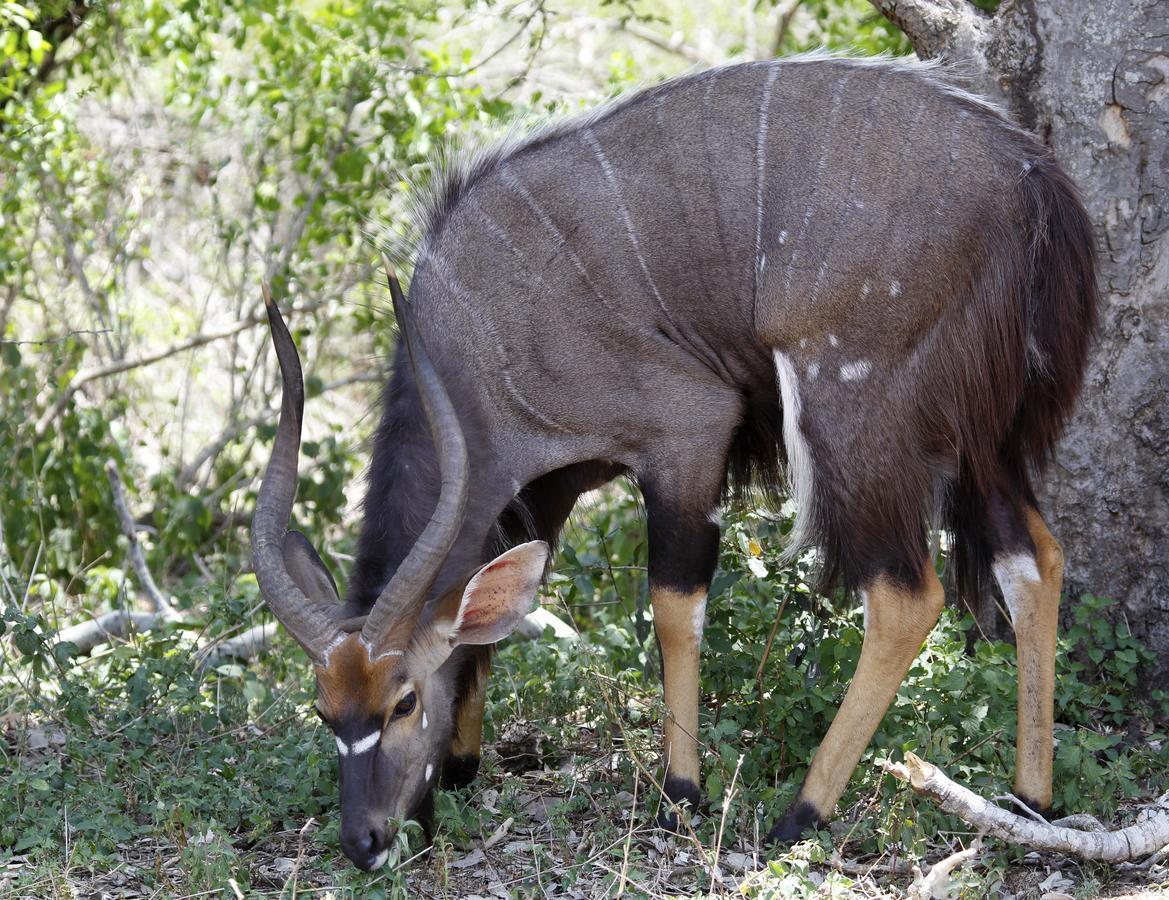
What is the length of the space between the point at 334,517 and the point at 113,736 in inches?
89.4

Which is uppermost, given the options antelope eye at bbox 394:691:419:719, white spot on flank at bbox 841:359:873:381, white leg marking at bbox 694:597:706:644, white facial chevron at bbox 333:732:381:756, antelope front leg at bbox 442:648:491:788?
white spot on flank at bbox 841:359:873:381

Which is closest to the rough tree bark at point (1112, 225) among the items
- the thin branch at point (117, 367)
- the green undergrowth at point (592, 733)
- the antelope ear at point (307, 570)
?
the green undergrowth at point (592, 733)

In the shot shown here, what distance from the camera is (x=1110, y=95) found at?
14.9 feet

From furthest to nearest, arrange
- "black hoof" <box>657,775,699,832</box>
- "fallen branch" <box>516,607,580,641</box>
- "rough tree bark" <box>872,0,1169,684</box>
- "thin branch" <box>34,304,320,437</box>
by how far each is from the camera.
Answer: "thin branch" <box>34,304,320,437</box> < "fallen branch" <box>516,607,580,641</box> < "rough tree bark" <box>872,0,1169,684</box> < "black hoof" <box>657,775,699,832</box>

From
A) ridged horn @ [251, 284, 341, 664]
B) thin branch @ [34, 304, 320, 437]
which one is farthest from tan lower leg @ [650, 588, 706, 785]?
thin branch @ [34, 304, 320, 437]

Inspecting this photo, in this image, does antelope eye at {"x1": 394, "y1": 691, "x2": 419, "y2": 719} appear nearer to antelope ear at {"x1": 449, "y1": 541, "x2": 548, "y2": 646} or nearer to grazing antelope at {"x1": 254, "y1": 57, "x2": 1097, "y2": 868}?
grazing antelope at {"x1": 254, "y1": 57, "x2": 1097, "y2": 868}

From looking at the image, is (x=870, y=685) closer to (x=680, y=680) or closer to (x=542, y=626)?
(x=680, y=680)

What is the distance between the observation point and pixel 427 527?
3.63 m

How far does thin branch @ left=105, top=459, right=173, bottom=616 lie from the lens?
231 inches

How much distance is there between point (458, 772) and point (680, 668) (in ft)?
2.58

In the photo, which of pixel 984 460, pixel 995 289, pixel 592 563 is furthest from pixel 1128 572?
pixel 592 563

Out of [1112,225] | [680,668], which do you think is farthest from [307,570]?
[1112,225]

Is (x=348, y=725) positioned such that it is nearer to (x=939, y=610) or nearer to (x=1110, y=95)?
(x=939, y=610)

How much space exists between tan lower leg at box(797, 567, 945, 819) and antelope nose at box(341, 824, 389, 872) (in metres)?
1.18
